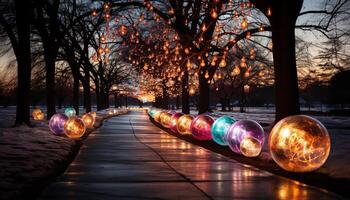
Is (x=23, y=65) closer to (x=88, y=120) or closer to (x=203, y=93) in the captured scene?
(x=88, y=120)

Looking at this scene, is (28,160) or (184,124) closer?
(28,160)

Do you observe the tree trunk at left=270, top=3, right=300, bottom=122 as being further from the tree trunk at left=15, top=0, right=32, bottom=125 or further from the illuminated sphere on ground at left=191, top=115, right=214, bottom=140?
the tree trunk at left=15, top=0, right=32, bottom=125

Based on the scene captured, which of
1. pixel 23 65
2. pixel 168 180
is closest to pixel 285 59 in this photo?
pixel 168 180

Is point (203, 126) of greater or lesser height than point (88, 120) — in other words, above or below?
below

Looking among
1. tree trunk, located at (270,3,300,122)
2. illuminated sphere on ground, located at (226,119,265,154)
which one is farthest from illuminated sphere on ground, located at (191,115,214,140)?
illuminated sphere on ground, located at (226,119,265,154)

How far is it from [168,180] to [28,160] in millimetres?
3825

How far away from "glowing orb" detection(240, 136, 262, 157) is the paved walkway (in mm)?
641

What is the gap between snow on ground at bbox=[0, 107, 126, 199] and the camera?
794 cm

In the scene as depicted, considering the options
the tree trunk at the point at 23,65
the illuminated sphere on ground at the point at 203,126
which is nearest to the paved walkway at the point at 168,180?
the illuminated sphere on ground at the point at 203,126

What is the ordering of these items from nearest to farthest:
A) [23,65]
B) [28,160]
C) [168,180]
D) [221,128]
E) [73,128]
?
[168,180] → [28,160] → [221,128] → [73,128] → [23,65]

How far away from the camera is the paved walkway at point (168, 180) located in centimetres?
745

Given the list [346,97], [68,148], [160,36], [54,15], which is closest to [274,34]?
[68,148]

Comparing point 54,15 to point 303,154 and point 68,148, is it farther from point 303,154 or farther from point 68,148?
point 303,154

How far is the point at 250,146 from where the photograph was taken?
12.5 m
